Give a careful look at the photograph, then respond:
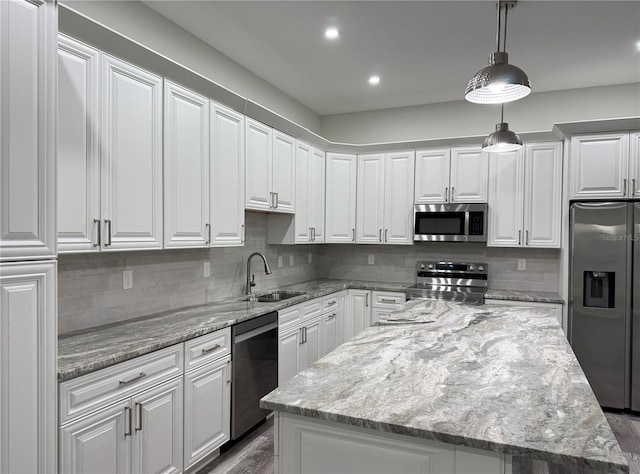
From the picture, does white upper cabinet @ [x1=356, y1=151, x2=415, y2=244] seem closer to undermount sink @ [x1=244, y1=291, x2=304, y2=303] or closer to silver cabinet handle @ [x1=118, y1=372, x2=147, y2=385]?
undermount sink @ [x1=244, y1=291, x2=304, y2=303]

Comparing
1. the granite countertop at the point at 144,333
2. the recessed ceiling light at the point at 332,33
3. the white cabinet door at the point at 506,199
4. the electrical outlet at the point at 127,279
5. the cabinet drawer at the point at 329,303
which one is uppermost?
the recessed ceiling light at the point at 332,33

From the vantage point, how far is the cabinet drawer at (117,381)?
1789 millimetres

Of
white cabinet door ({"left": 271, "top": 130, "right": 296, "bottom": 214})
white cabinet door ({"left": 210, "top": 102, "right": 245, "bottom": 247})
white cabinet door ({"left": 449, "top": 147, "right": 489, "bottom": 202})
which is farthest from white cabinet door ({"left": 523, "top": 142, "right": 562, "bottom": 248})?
white cabinet door ({"left": 210, "top": 102, "right": 245, "bottom": 247})

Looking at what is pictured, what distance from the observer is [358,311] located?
4781 millimetres

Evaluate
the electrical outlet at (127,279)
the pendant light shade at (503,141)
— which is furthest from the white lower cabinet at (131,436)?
the pendant light shade at (503,141)

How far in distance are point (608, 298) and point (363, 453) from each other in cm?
329

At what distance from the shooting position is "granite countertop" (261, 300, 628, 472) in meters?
1.20

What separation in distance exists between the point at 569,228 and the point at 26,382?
415 centimetres

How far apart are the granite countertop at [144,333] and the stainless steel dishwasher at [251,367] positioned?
0.33ft

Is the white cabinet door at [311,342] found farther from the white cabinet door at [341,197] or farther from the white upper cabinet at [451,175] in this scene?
the white upper cabinet at [451,175]

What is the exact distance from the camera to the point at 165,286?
3037mm

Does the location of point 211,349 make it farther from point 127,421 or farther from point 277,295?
point 277,295

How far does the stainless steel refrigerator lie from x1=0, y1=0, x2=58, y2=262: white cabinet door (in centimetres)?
394

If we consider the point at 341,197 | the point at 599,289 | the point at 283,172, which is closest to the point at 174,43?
the point at 283,172
